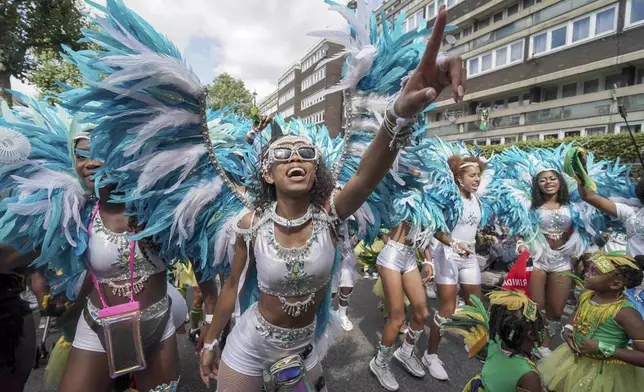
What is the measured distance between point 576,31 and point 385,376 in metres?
23.8

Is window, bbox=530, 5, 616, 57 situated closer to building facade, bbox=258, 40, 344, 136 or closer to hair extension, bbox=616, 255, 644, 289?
building facade, bbox=258, 40, 344, 136

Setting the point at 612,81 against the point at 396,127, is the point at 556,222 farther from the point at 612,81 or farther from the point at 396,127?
the point at 612,81

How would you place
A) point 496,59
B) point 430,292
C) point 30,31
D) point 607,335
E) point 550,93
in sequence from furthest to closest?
1. point 496,59
2. point 550,93
3. point 30,31
4. point 430,292
5. point 607,335

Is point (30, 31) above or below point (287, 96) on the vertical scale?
below

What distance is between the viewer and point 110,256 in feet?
6.79

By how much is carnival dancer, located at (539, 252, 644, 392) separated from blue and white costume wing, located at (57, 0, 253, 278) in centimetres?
252

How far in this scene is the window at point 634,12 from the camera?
16.5 metres

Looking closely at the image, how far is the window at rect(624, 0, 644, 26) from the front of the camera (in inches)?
649

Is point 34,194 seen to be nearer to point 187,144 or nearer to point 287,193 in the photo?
point 187,144

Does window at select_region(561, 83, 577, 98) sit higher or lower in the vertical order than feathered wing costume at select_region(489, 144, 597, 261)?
higher

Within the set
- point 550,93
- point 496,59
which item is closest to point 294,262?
point 550,93

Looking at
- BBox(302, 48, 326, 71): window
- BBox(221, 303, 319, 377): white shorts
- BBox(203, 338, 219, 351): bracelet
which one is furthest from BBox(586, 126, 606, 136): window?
BBox(302, 48, 326, 71): window

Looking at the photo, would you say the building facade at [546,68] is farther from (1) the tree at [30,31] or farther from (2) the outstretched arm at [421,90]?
(2) the outstretched arm at [421,90]

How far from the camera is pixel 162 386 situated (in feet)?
6.91
